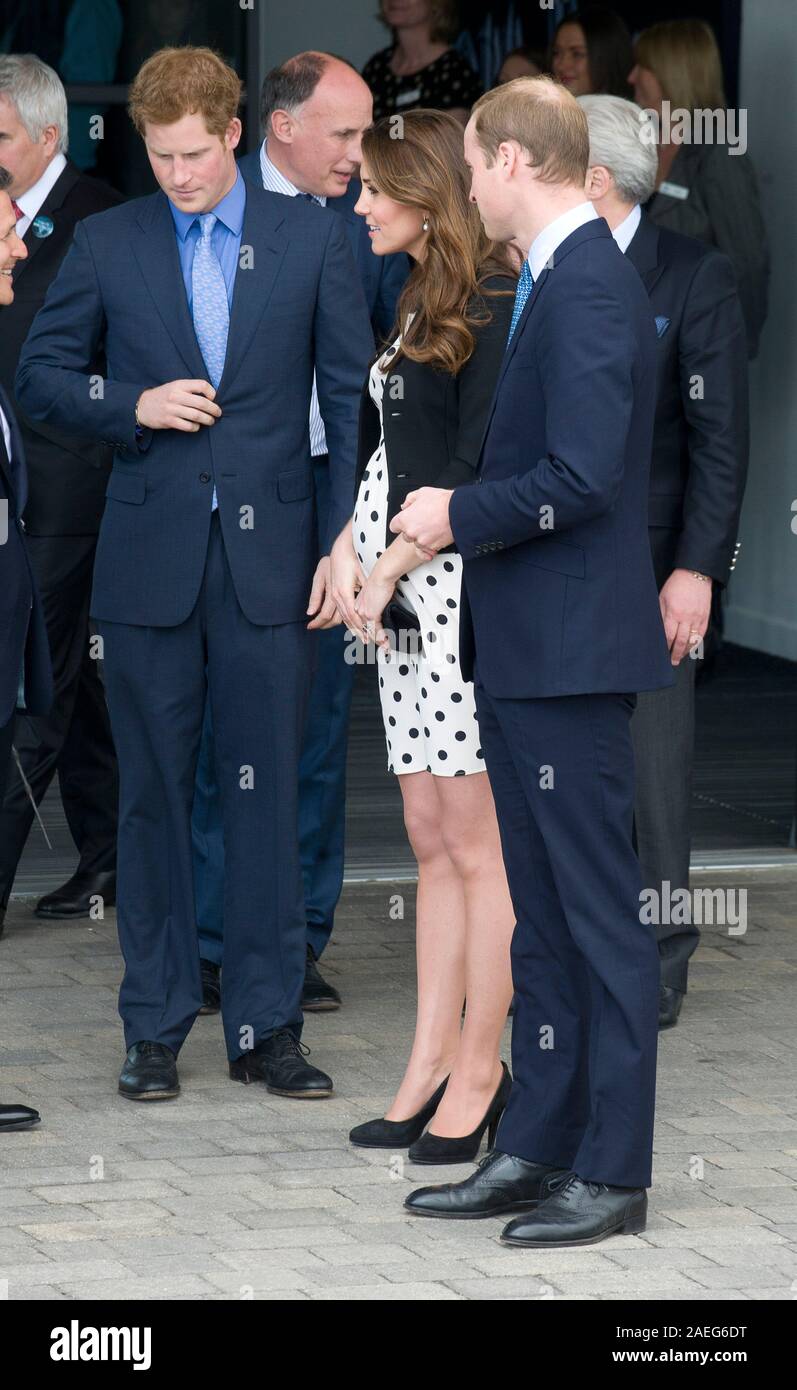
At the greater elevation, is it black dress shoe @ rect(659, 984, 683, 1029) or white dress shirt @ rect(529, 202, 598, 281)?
white dress shirt @ rect(529, 202, 598, 281)

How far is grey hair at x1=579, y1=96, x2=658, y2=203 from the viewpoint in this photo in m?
5.09

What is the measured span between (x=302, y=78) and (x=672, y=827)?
6.43ft

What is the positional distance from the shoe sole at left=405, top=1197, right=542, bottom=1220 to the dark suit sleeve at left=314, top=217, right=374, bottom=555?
145cm

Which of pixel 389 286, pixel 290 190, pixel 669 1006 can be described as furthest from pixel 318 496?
pixel 669 1006

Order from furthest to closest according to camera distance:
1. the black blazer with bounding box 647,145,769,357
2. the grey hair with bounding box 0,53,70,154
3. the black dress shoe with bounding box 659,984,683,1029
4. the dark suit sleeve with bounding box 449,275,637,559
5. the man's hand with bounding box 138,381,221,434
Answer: the black blazer with bounding box 647,145,769,357 < the grey hair with bounding box 0,53,70,154 < the black dress shoe with bounding box 659,984,683,1029 < the man's hand with bounding box 138,381,221,434 < the dark suit sleeve with bounding box 449,275,637,559

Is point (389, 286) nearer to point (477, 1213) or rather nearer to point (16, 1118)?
point (16, 1118)

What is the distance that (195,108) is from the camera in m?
4.70

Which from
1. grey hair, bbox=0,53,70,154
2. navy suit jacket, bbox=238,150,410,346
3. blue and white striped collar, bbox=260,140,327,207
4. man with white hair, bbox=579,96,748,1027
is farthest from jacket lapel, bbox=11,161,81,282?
man with white hair, bbox=579,96,748,1027

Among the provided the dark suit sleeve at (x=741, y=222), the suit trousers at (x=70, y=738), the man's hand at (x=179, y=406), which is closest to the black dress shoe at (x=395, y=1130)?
the man's hand at (x=179, y=406)

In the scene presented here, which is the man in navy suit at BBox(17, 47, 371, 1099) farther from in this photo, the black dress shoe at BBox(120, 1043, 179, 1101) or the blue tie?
the blue tie

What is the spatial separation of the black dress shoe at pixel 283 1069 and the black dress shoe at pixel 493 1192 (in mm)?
698

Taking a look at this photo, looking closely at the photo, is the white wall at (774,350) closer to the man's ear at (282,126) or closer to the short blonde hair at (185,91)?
the man's ear at (282,126)

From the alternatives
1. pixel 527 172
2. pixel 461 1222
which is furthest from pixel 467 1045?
pixel 527 172

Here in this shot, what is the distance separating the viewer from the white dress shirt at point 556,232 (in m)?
3.94
